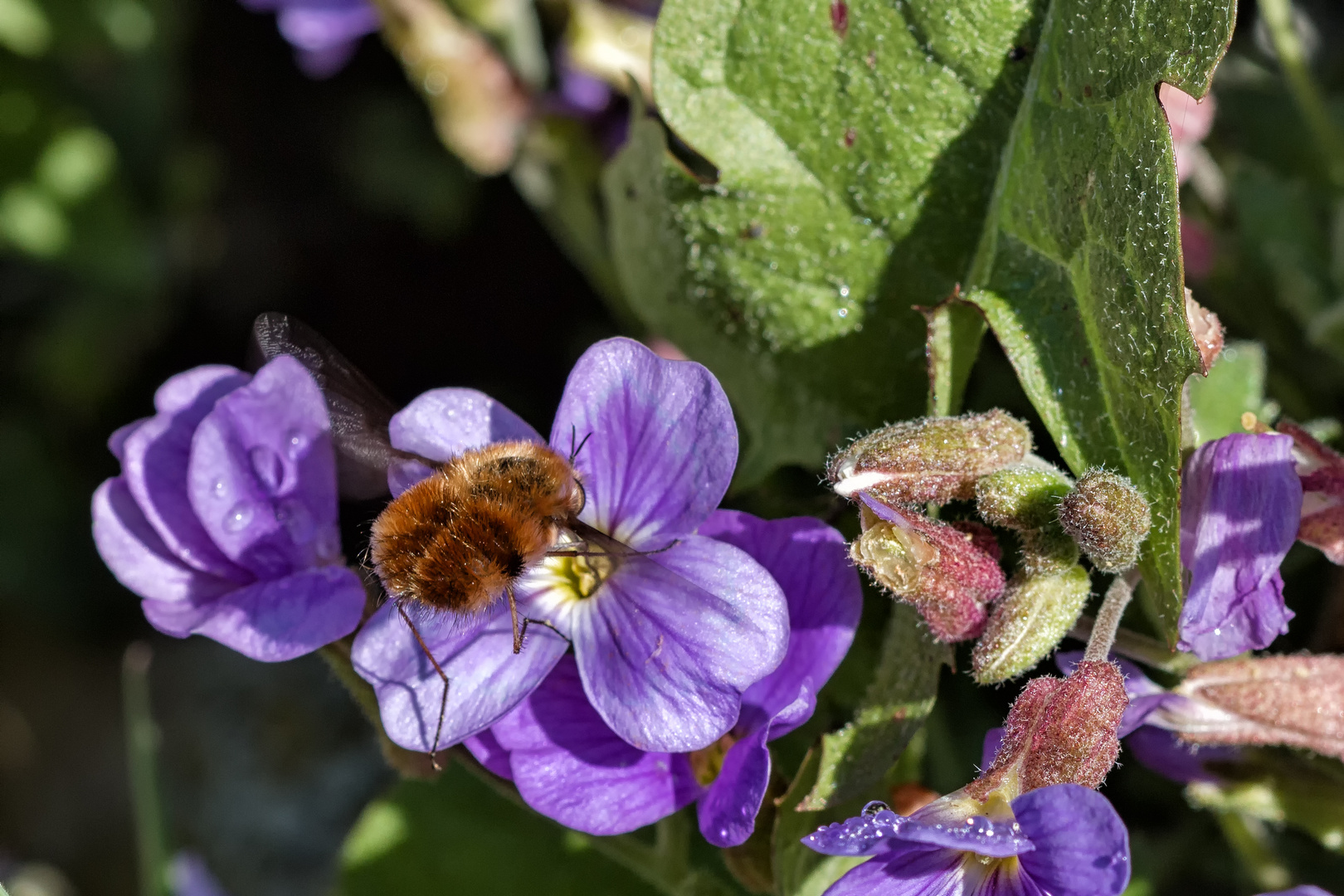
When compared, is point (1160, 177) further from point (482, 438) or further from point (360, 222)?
point (360, 222)

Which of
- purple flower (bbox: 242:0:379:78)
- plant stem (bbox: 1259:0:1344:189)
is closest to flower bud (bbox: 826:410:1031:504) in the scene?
plant stem (bbox: 1259:0:1344:189)

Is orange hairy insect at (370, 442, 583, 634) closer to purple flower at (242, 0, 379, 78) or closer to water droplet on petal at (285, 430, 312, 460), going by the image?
water droplet on petal at (285, 430, 312, 460)

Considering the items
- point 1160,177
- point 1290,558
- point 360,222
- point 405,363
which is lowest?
point 405,363

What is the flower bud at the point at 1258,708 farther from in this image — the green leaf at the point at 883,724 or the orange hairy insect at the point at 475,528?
the orange hairy insect at the point at 475,528

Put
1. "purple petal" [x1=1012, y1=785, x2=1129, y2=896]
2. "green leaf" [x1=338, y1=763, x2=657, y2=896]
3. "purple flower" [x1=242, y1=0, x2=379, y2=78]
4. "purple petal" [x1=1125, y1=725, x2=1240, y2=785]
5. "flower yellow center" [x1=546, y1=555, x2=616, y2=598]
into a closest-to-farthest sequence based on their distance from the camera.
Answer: "purple petal" [x1=1012, y1=785, x2=1129, y2=896], "flower yellow center" [x1=546, y1=555, x2=616, y2=598], "purple petal" [x1=1125, y1=725, x2=1240, y2=785], "green leaf" [x1=338, y1=763, x2=657, y2=896], "purple flower" [x1=242, y1=0, x2=379, y2=78]

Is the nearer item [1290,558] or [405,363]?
[1290,558]

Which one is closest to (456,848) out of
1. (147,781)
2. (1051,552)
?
(147,781)

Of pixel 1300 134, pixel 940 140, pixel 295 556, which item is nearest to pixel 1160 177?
pixel 940 140
